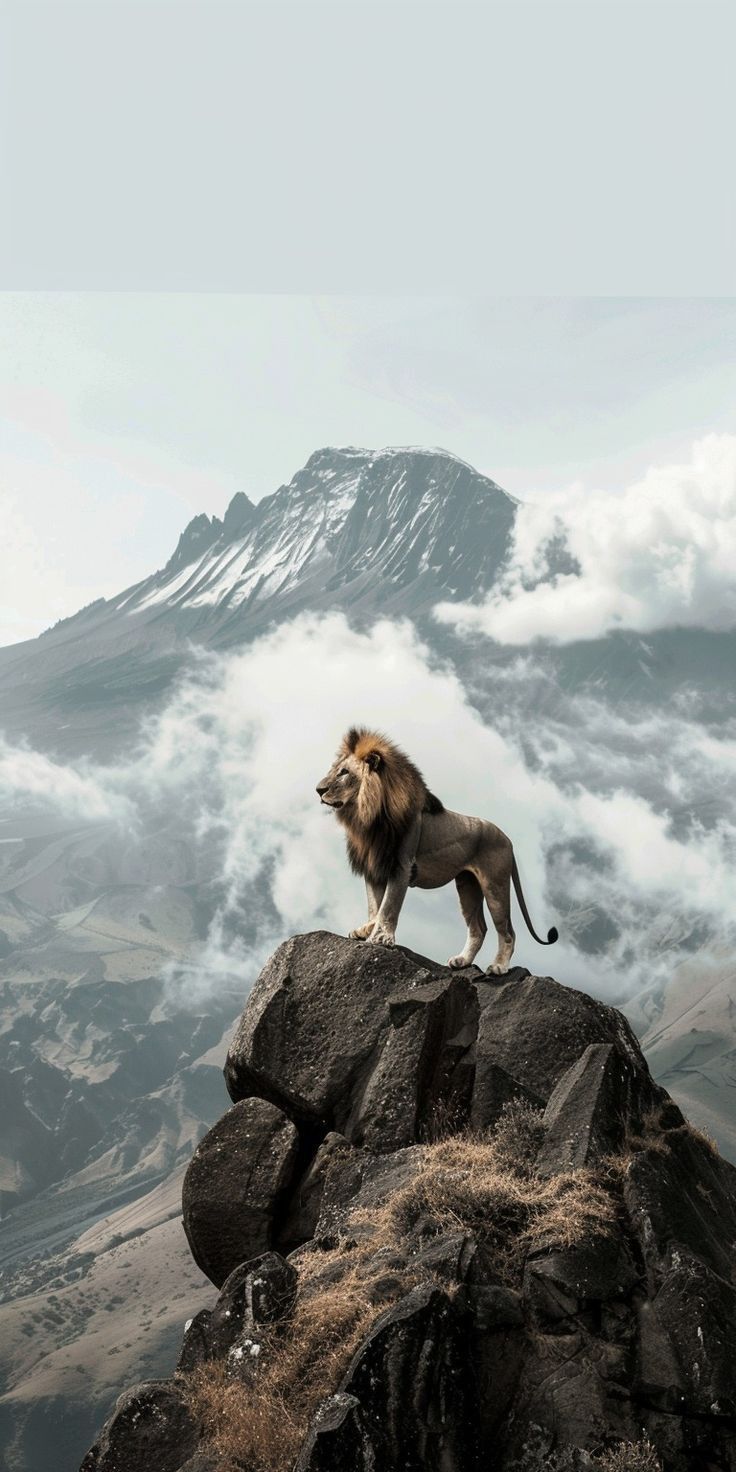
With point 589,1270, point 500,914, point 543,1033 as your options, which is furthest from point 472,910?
point 589,1270

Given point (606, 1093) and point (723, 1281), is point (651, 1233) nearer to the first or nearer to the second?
point (723, 1281)

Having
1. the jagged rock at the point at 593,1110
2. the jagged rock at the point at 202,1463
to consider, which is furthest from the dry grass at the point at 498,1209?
the jagged rock at the point at 202,1463

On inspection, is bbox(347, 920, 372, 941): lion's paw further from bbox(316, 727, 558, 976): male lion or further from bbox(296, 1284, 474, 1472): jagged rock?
bbox(296, 1284, 474, 1472): jagged rock

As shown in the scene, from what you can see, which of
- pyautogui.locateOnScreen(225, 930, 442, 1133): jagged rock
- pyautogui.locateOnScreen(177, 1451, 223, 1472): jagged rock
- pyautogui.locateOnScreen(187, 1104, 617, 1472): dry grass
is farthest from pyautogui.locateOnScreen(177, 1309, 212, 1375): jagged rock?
pyautogui.locateOnScreen(225, 930, 442, 1133): jagged rock

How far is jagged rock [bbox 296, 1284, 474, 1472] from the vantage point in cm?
946

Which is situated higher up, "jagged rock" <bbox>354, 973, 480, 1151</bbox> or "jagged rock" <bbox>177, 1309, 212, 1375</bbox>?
"jagged rock" <bbox>354, 973, 480, 1151</bbox>

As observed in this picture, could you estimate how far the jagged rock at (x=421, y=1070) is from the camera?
14.6 meters

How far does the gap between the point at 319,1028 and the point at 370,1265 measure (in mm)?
4969

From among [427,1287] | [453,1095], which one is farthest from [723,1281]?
[453,1095]

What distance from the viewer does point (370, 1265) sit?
11.3 metres

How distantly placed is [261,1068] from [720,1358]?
24.1ft

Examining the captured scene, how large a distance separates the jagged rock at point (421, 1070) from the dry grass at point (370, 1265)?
128 cm

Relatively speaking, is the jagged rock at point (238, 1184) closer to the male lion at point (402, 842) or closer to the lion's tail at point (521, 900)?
the male lion at point (402, 842)

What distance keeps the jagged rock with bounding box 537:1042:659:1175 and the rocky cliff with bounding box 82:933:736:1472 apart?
3 centimetres
